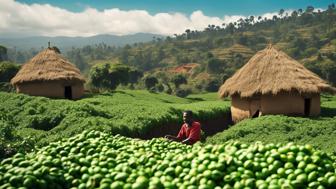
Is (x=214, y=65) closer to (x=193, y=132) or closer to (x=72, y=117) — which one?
(x=72, y=117)

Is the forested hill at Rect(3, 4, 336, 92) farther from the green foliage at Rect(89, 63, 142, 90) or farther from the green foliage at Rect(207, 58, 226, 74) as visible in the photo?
the green foliage at Rect(89, 63, 142, 90)

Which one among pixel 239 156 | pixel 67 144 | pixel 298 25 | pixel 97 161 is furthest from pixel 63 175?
pixel 298 25

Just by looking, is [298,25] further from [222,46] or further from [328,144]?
[328,144]

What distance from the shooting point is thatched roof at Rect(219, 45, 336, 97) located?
2377 cm

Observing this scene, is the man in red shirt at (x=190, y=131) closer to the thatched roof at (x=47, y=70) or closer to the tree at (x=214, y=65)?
the thatched roof at (x=47, y=70)

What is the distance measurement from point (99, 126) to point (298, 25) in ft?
487

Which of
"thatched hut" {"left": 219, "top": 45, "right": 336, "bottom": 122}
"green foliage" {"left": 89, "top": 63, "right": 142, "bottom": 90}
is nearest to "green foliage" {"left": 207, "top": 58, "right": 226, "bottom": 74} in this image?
"green foliage" {"left": 89, "top": 63, "right": 142, "bottom": 90}

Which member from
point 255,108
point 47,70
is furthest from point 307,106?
point 47,70

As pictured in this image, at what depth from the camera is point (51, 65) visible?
34.1 m

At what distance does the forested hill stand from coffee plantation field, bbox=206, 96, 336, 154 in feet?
132

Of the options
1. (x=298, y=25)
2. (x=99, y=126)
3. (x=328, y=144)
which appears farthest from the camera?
(x=298, y=25)

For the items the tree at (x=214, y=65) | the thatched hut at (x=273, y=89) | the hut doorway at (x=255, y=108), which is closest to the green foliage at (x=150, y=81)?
the tree at (x=214, y=65)

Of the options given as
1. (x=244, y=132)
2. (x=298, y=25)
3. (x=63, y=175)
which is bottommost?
(x=244, y=132)

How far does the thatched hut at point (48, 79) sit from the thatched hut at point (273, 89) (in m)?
13.5
